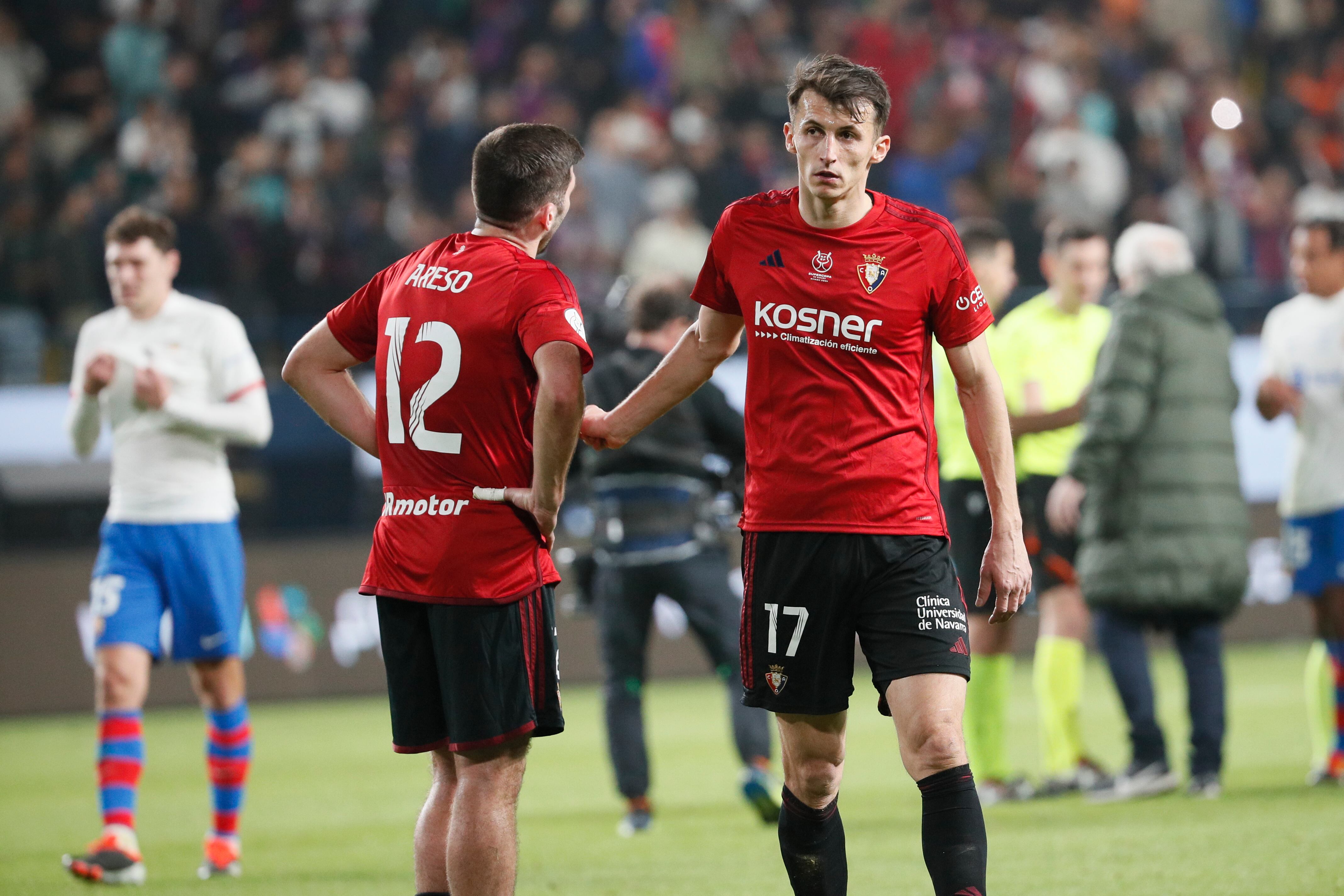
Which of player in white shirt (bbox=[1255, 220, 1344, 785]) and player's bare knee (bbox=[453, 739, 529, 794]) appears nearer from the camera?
player's bare knee (bbox=[453, 739, 529, 794])

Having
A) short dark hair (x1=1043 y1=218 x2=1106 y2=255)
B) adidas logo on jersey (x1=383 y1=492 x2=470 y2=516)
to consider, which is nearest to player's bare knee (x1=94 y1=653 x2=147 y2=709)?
adidas logo on jersey (x1=383 y1=492 x2=470 y2=516)

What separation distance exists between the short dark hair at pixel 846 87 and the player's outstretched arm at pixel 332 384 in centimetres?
143

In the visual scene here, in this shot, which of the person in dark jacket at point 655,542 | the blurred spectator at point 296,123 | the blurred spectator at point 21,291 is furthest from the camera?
the blurred spectator at point 296,123

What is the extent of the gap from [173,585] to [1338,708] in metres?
5.16

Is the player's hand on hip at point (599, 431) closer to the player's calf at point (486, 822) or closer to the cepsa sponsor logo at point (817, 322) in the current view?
the cepsa sponsor logo at point (817, 322)

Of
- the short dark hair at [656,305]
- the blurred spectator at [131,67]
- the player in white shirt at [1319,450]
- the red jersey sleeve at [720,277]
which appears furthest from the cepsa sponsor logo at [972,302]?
the blurred spectator at [131,67]

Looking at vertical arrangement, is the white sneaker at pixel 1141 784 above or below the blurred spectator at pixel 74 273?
below

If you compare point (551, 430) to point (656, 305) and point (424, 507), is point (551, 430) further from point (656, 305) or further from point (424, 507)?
point (656, 305)

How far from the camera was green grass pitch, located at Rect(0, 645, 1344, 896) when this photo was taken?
6.08 m

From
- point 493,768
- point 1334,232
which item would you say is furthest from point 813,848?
point 1334,232

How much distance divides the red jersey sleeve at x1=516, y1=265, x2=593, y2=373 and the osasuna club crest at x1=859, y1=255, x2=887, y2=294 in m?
0.74

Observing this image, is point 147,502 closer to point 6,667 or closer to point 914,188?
point 6,667

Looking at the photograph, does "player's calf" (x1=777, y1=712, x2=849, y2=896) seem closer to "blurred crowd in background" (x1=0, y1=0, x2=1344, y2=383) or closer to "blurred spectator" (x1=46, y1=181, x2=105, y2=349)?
"blurred crowd in background" (x1=0, y1=0, x2=1344, y2=383)

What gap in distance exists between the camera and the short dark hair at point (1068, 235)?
8.23 metres
